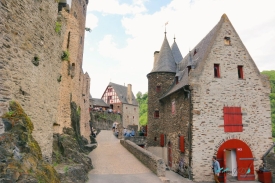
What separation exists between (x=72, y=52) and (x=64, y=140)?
5.65 metres

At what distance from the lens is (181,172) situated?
1369 cm

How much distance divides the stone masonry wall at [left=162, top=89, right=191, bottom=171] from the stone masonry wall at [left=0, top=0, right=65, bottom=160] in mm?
8609

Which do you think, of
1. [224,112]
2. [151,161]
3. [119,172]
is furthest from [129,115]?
[119,172]

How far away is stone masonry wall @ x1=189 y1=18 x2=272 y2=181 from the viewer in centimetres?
1253

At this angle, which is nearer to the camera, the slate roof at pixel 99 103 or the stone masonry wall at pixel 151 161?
the stone masonry wall at pixel 151 161

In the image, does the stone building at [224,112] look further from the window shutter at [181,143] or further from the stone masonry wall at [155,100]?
the stone masonry wall at [155,100]

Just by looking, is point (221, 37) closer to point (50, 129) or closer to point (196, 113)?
point (196, 113)

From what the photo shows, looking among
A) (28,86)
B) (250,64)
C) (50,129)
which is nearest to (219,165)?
(250,64)

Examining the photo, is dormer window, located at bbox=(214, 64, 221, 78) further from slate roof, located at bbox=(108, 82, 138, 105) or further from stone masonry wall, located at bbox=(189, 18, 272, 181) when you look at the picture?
slate roof, located at bbox=(108, 82, 138, 105)

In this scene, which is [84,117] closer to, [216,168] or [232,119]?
[216,168]

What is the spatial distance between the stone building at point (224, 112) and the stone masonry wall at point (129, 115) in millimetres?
32482

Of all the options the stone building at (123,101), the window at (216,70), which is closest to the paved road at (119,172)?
the window at (216,70)

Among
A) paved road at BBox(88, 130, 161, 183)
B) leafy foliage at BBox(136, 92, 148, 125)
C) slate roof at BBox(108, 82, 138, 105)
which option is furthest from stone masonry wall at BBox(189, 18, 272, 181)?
leafy foliage at BBox(136, 92, 148, 125)

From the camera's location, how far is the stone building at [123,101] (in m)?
47.0
